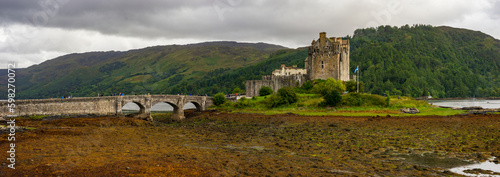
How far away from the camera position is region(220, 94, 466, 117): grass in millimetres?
62406

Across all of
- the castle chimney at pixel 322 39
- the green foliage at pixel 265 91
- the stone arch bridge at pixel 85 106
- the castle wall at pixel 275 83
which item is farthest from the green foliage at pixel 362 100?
the stone arch bridge at pixel 85 106

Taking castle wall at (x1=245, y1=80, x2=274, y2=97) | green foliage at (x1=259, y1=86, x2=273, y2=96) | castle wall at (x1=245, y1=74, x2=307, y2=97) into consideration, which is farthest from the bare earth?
castle wall at (x1=245, y1=80, x2=274, y2=97)

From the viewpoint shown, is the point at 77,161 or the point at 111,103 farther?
the point at 111,103

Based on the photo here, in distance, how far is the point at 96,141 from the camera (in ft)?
101

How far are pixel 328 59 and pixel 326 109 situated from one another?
21446mm

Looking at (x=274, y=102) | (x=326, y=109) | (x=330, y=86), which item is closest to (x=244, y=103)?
(x=274, y=102)

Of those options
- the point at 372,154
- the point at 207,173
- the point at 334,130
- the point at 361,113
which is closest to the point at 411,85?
the point at 361,113

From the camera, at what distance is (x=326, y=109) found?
6881cm

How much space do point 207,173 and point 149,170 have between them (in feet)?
10.7

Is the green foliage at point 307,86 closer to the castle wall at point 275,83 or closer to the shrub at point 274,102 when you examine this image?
the castle wall at point 275,83

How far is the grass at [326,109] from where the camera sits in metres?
62.4

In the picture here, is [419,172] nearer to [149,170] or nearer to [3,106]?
[149,170]

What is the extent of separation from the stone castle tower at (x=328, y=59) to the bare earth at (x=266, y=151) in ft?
130

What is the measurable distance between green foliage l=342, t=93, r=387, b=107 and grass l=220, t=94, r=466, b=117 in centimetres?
111
